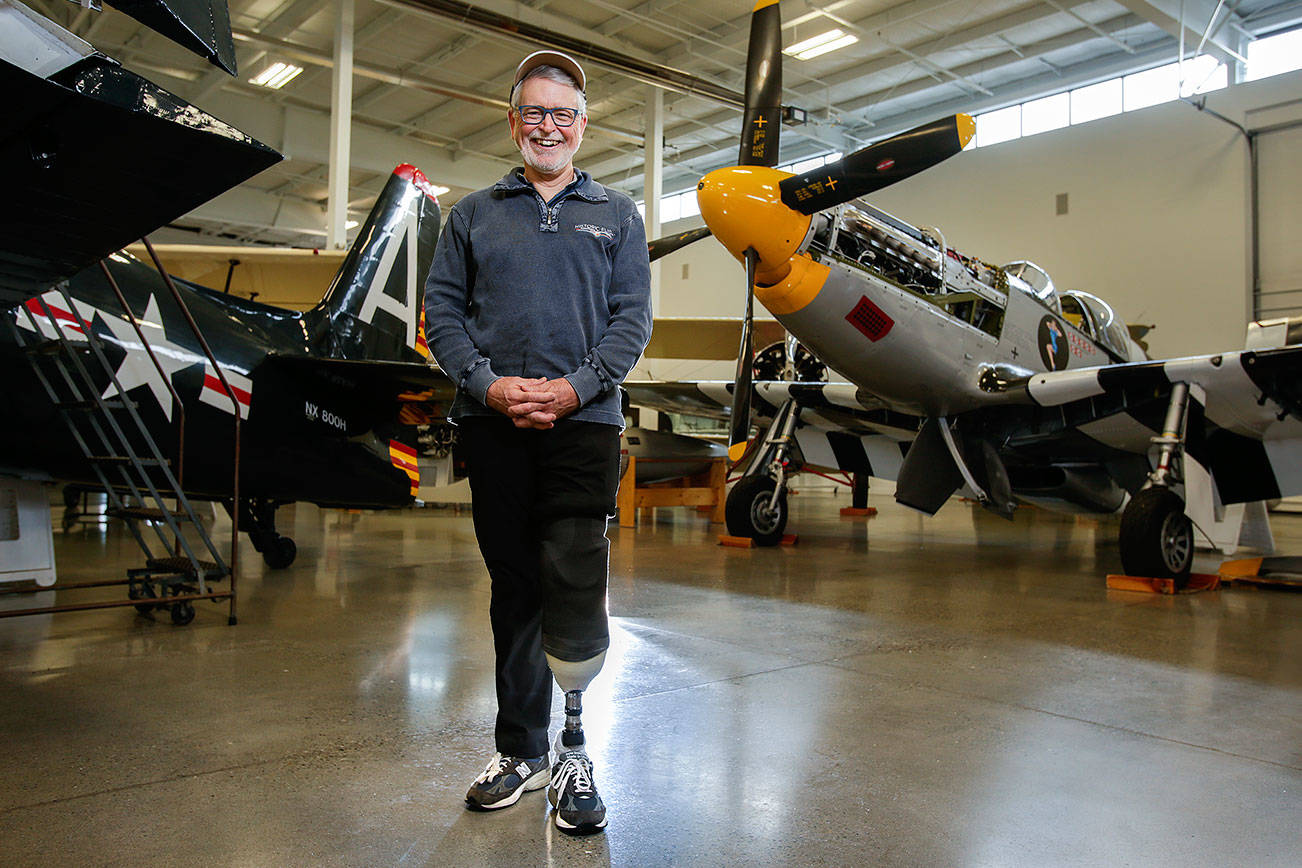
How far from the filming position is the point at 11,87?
1406 millimetres

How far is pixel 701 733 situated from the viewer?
223 centimetres

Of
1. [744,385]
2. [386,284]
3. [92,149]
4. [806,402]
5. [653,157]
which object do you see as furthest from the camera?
[653,157]

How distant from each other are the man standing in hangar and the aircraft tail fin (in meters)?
3.90

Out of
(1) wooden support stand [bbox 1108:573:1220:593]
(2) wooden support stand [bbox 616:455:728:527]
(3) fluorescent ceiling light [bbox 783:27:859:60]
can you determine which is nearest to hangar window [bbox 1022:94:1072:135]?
(3) fluorescent ceiling light [bbox 783:27:859:60]

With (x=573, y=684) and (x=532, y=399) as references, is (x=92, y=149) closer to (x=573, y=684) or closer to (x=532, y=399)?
(x=532, y=399)

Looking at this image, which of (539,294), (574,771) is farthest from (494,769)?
(539,294)

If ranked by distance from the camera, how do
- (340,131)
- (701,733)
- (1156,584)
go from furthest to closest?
(340,131), (1156,584), (701,733)

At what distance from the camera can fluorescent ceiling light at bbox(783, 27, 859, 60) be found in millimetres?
14375

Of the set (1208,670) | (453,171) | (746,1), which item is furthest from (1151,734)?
(453,171)

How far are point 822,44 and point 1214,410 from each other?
36.5ft

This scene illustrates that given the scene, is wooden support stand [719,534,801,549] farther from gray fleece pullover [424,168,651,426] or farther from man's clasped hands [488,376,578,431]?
man's clasped hands [488,376,578,431]

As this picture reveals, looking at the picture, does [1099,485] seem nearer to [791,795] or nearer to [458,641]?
[458,641]

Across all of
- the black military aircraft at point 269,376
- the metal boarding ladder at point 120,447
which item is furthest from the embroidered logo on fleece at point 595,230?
the black military aircraft at point 269,376

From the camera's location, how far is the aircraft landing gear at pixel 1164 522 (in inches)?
200
